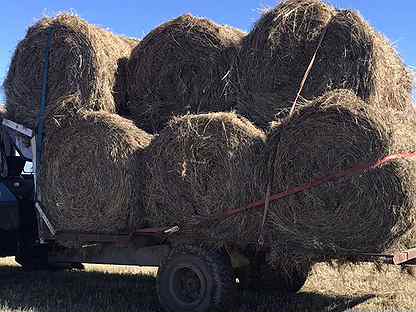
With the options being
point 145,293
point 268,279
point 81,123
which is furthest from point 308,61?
point 145,293

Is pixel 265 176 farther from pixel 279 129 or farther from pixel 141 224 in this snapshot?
pixel 141 224

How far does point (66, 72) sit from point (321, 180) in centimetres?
317

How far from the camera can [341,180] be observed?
525cm

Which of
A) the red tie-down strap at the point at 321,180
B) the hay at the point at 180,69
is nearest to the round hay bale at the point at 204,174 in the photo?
the red tie-down strap at the point at 321,180

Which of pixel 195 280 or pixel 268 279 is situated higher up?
pixel 195 280

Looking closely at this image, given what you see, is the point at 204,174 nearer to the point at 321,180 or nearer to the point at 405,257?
the point at 321,180

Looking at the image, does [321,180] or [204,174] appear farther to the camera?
[204,174]

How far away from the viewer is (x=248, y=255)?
6289mm

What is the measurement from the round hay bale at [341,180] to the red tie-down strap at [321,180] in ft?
0.11

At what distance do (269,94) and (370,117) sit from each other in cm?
137

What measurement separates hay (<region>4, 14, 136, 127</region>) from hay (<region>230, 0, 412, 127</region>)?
1.42 metres

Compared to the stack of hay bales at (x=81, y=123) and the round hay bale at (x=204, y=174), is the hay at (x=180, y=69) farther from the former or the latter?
the round hay bale at (x=204, y=174)

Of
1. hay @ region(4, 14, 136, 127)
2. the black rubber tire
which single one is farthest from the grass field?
hay @ region(4, 14, 136, 127)

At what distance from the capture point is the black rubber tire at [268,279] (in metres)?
6.95
